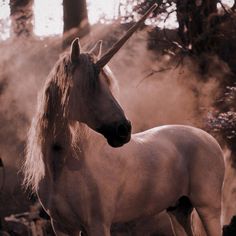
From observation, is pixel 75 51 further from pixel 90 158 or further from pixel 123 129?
pixel 90 158

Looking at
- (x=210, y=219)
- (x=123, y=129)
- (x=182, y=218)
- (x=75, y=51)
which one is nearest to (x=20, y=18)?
(x=182, y=218)

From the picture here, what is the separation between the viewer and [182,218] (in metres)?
6.06

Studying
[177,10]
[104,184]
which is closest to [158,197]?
[104,184]

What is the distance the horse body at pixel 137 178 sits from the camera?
4.96 metres

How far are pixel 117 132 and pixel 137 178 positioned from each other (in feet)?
2.43

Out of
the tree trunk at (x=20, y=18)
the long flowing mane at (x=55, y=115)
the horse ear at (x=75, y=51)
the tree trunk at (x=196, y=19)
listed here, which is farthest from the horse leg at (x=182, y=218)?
the tree trunk at (x=20, y=18)

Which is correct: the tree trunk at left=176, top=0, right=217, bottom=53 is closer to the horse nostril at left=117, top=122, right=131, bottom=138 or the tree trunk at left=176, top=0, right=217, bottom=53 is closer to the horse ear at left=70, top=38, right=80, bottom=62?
the horse ear at left=70, top=38, right=80, bottom=62

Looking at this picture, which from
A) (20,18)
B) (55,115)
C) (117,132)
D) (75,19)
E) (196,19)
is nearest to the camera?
(117,132)

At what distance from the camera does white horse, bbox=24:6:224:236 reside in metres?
4.79

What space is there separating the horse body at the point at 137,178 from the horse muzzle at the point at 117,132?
15.4 inches

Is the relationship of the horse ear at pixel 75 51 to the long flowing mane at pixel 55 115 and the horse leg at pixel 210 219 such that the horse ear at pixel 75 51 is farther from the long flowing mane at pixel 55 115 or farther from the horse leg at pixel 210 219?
the horse leg at pixel 210 219

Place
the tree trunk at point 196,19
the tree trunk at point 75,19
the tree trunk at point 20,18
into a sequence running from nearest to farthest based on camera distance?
1. the tree trunk at point 196,19
2. the tree trunk at point 75,19
3. the tree trunk at point 20,18

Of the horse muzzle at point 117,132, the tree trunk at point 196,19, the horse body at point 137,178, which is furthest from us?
the tree trunk at point 196,19

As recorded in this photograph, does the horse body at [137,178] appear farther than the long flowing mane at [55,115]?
Yes
